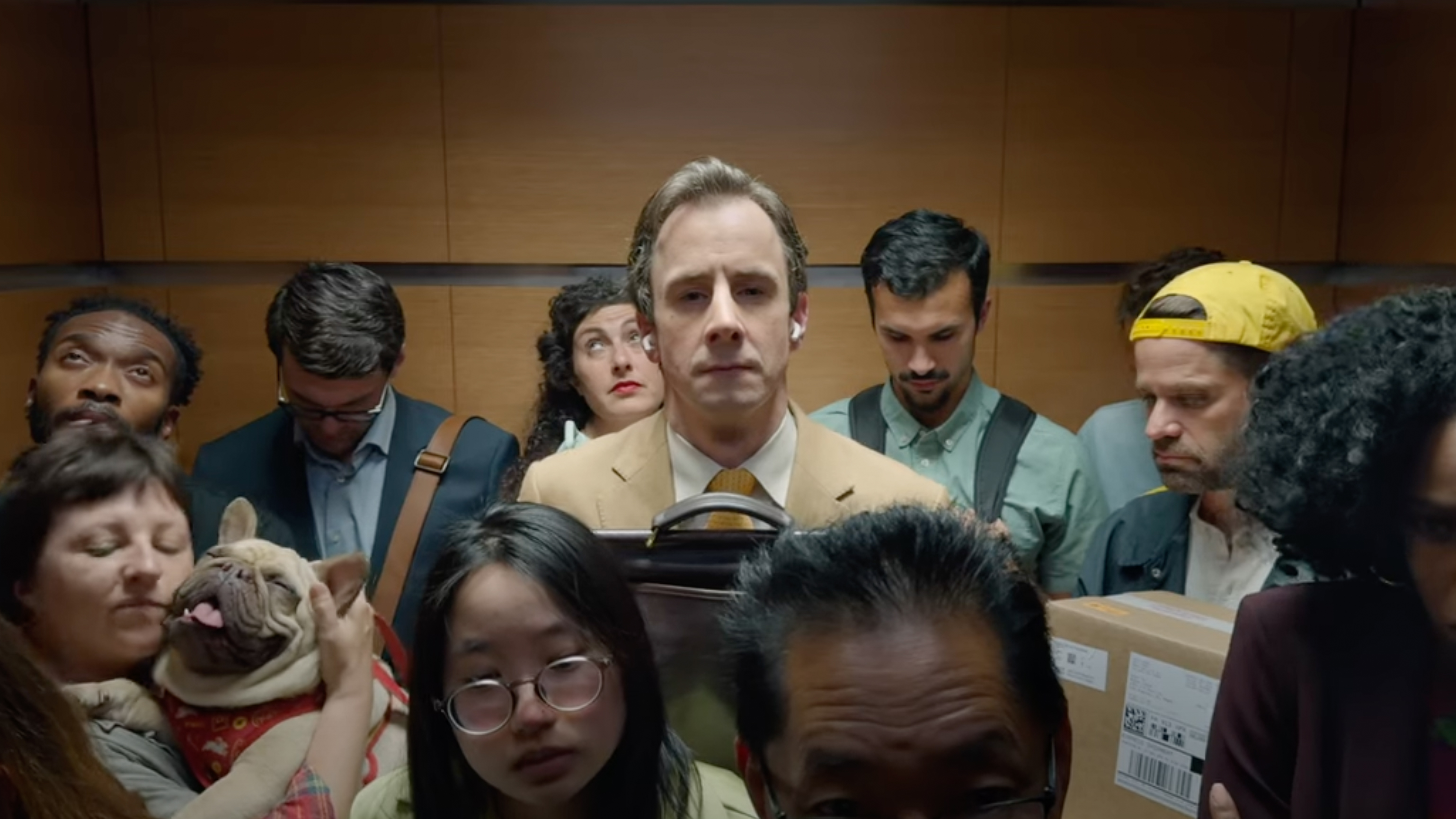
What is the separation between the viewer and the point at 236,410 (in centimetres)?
256

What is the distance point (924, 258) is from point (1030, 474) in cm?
40

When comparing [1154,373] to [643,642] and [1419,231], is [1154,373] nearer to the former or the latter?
[643,642]

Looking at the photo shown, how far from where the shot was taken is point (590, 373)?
1.89 meters

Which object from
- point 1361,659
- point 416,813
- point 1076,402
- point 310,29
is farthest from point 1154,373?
point 310,29

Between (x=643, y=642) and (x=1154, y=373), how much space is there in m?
0.65

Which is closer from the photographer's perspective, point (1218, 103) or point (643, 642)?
point (643, 642)

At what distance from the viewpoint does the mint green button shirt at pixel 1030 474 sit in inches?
66.3

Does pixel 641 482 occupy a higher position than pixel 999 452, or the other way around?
pixel 641 482

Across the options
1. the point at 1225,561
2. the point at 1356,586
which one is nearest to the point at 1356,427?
the point at 1356,586

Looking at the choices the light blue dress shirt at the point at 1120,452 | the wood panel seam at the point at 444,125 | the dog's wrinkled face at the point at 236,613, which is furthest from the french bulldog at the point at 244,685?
the wood panel seam at the point at 444,125

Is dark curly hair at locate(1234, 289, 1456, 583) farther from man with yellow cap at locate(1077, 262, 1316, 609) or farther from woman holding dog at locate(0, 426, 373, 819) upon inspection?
woman holding dog at locate(0, 426, 373, 819)

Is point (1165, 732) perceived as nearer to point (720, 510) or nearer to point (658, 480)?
point (720, 510)

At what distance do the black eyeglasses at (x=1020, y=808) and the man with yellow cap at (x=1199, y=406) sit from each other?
0.40 m

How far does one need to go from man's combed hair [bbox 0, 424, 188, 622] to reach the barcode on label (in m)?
0.83
